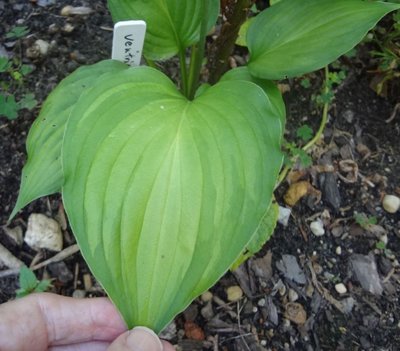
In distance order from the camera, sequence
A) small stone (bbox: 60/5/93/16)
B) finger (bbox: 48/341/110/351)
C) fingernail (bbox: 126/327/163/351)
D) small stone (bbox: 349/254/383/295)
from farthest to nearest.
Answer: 1. small stone (bbox: 60/5/93/16)
2. small stone (bbox: 349/254/383/295)
3. finger (bbox: 48/341/110/351)
4. fingernail (bbox: 126/327/163/351)

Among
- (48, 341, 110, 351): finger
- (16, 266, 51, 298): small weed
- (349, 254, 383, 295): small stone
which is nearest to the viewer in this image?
(48, 341, 110, 351): finger

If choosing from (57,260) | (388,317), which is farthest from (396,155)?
(57,260)

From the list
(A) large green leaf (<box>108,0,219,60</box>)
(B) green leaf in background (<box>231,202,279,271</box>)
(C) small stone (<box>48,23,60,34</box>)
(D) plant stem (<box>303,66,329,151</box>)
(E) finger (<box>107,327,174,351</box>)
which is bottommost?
(B) green leaf in background (<box>231,202,279,271</box>)

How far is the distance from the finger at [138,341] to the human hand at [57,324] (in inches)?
6.1

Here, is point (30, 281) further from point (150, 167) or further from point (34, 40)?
point (34, 40)

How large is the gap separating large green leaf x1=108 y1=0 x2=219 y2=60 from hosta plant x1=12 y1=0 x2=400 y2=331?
219 mm

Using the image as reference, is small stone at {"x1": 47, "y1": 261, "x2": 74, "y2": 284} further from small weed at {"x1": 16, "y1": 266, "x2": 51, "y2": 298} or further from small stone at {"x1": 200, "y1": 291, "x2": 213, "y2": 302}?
small stone at {"x1": 200, "y1": 291, "x2": 213, "y2": 302}

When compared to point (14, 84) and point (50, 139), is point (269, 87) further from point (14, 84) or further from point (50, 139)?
point (14, 84)

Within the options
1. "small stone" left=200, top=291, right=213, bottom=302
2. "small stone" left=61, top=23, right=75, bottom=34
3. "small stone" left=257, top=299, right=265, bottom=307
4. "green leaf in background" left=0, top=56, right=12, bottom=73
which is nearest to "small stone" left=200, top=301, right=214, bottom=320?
"small stone" left=200, top=291, right=213, bottom=302

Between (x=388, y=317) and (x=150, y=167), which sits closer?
(x=150, y=167)

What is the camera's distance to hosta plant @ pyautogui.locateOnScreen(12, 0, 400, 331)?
0.86 meters

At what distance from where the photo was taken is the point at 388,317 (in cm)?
140

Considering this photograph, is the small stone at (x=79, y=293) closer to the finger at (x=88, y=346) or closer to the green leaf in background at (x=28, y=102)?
the finger at (x=88, y=346)

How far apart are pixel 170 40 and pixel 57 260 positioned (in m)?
0.64
